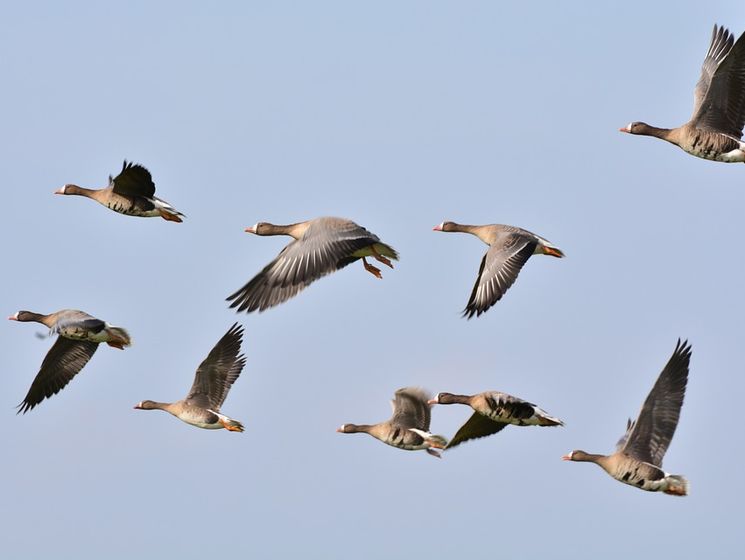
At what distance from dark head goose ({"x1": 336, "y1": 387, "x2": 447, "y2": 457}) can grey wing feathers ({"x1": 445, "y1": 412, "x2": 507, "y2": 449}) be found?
6.74 feet

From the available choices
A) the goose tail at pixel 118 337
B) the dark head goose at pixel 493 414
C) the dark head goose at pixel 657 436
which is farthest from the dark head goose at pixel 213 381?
the dark head goose at pixel 657 436

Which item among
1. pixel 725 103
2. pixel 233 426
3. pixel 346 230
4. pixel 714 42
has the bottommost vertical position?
pixel 233 426

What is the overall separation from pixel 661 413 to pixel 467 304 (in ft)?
11.8

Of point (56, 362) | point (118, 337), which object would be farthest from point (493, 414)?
→ point (56, 362)

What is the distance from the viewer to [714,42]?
91.7 feet

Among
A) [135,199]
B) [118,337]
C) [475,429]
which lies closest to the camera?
[475,429]

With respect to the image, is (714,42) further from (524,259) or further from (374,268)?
(374,268)

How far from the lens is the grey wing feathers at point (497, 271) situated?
952 inches

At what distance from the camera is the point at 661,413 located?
2425 cm

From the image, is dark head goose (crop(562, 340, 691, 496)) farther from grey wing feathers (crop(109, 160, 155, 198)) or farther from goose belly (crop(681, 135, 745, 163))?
grey wing feathers (crop(109, 160, 155, 198))

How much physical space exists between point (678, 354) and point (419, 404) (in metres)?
7.01

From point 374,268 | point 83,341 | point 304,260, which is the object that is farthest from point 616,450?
point 83,341

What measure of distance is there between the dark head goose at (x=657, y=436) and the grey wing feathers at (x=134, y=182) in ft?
32.1

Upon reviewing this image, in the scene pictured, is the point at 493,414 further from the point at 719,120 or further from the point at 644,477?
the point at 719,120
